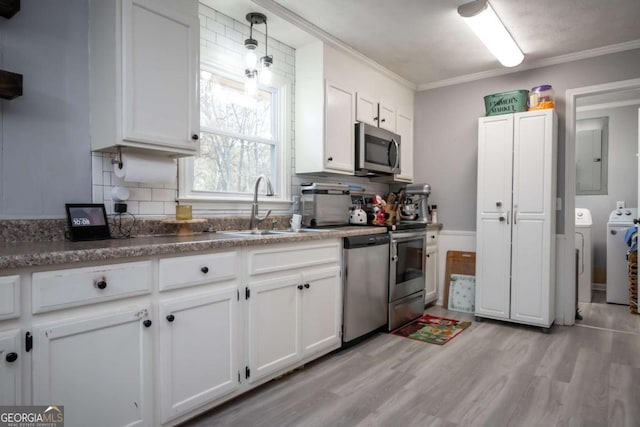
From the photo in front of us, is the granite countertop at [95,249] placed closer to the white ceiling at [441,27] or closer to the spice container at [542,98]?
the white ceiling at [441,27]

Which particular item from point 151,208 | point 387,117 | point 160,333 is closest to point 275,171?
point 151,208

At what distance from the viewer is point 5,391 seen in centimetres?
127

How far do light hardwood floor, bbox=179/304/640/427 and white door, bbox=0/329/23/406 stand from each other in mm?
813

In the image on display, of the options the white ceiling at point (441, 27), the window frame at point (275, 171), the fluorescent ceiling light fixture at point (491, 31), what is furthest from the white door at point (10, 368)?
the fluorescent ceiling light fixture at point (491, 31)

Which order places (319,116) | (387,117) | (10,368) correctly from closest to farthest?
(10,368), (319,116), (387,117)

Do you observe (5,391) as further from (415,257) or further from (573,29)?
(573,29)

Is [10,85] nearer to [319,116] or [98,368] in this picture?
[98,368]

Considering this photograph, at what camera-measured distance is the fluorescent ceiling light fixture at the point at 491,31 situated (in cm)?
257

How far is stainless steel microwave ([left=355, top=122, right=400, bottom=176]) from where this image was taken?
343 cm

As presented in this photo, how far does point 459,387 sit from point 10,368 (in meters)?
2.22

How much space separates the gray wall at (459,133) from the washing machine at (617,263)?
147 centimetres

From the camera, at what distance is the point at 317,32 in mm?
2977

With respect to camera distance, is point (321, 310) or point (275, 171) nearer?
point (321, 310)

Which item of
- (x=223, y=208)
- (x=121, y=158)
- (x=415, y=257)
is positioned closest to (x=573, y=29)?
(x=415, y=257)
